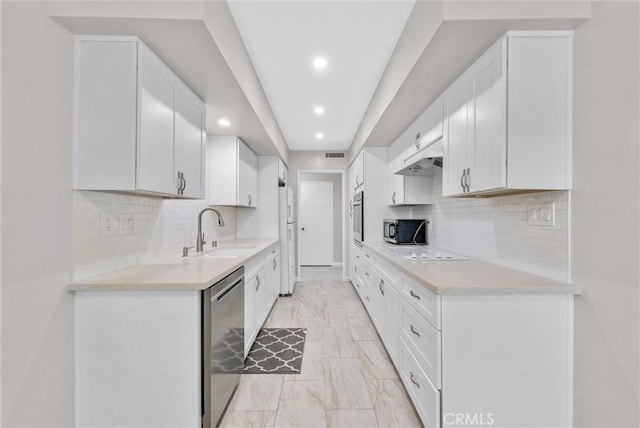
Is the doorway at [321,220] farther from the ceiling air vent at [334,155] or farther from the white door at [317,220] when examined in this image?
the ceiling air vent at [334,155]

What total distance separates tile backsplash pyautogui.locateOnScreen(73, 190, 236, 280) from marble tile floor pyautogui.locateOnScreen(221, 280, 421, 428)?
1.17 meters

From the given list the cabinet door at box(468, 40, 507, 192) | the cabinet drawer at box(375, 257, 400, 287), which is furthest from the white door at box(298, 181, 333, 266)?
the cabinet door at box(468, 40, 507, 192)

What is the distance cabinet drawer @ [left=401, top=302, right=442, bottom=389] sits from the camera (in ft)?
4.86

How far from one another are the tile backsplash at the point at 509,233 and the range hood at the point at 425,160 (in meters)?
0.38

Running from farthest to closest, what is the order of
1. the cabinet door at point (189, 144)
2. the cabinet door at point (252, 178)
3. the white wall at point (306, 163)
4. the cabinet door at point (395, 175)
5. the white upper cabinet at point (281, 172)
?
the white wall at point (306, 163), the white upper cabinet at point (281, 172), the cabinet door at point (252, 178), the cabinet door at point (395, 175), the cabinet door at point (189, 144)

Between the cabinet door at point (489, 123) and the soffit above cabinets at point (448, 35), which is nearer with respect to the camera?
the soffit above cabinets at point (448, 35)

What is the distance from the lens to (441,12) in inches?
55.2

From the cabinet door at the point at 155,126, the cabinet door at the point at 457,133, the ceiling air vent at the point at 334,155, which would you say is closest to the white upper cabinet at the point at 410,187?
the cabinet door at the point at 457,133

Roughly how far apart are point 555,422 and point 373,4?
2429 millimetres

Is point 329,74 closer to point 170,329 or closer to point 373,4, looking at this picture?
point 373,4

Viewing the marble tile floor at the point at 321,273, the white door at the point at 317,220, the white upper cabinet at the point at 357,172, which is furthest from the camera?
the white door at the point at 317,220

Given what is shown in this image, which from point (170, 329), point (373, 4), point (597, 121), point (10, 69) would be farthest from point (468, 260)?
point (10, 69)

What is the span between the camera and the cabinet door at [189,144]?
1968mm

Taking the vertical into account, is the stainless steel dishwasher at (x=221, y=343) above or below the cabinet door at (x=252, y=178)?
below
